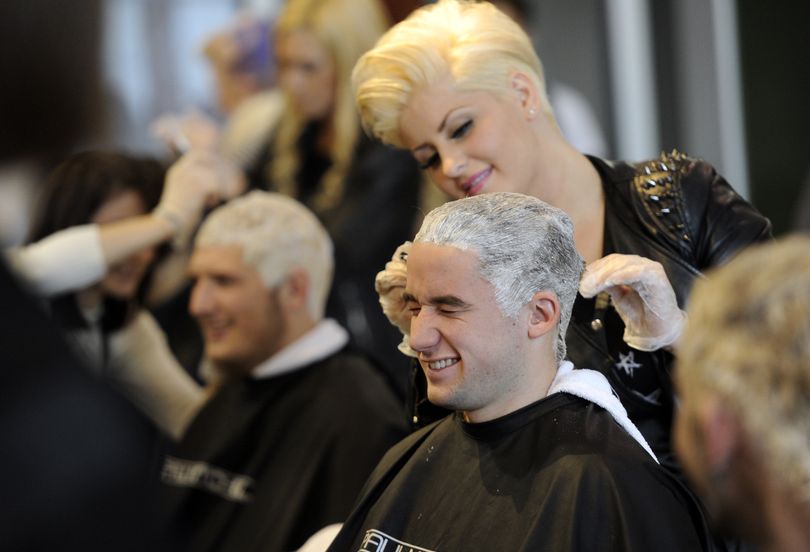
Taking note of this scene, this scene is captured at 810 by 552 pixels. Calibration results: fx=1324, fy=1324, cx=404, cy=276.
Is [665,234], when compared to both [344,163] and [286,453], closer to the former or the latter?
[286,453]

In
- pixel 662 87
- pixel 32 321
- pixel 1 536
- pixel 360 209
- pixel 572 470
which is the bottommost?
pixel 662 87

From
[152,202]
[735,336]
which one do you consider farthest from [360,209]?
[735,336]

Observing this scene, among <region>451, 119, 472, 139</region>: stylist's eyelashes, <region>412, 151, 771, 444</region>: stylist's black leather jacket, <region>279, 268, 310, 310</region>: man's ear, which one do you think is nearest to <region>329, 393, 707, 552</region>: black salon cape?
<region>412, 151, 771, 444</region>: stylist's black leather jacket

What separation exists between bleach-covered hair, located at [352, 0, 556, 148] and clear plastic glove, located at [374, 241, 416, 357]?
31cm

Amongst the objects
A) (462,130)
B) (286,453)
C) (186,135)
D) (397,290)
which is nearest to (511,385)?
(397,290)

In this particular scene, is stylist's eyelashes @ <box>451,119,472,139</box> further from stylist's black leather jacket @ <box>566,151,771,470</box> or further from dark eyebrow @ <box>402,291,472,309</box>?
dark eyebrow @ <box>402,291,472,309</box>

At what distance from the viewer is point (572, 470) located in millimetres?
2105

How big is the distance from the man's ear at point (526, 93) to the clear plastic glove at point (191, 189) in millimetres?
1454

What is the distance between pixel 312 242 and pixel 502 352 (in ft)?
5.13

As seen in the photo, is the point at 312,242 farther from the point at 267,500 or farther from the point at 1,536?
the point at 1,536

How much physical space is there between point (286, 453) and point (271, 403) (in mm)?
185

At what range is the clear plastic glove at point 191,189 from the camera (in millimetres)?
3783

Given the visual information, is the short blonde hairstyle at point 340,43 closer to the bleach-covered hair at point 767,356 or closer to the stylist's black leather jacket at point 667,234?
the stylist's black leather jacket at point 667,234

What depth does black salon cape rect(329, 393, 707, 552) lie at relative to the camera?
6.71ft
